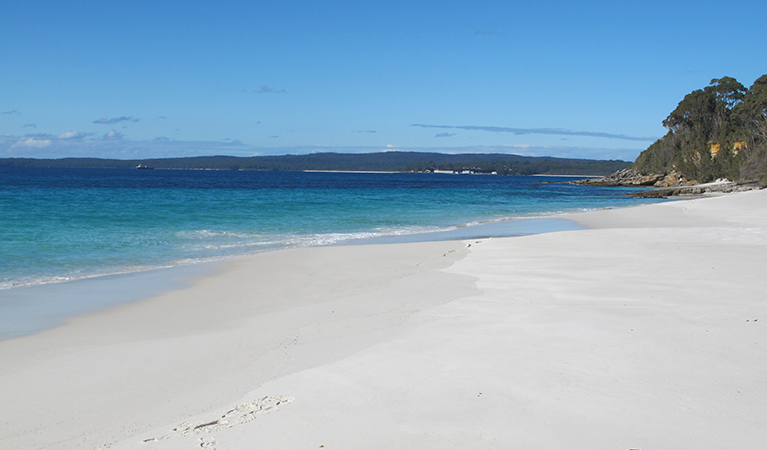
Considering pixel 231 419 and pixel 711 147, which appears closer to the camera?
pixel 231 419

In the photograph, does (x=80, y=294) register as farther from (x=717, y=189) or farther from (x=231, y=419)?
(x=717, y=189)

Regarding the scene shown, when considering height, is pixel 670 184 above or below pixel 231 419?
above

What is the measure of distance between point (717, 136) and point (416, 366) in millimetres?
66931

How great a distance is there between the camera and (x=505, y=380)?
13.5ft

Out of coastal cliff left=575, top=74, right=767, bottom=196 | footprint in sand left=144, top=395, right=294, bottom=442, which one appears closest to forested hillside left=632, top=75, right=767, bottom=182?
coastal cliff left=575, top=74, right=767, bottom=196

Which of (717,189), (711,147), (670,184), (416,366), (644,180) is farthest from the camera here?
(644,180)

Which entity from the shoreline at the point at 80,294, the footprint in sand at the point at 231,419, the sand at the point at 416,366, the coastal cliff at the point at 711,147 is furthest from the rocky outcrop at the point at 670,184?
the footprint in sand at the point at 231,419

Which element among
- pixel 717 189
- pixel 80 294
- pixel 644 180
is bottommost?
pixel 80 294

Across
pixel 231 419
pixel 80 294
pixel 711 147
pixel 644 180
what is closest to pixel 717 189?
pixel 711 147

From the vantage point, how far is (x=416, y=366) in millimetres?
4531

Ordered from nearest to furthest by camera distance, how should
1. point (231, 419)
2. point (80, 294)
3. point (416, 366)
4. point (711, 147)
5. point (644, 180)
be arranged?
point (231, 419) < point (416, 366) < point (80, 294) < point (711, 147) < point (644, 180)

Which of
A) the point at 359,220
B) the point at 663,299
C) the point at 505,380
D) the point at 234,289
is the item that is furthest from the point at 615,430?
the point at 359,220

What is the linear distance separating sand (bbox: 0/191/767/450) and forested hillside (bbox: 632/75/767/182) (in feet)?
138

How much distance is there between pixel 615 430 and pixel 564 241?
9.87m
